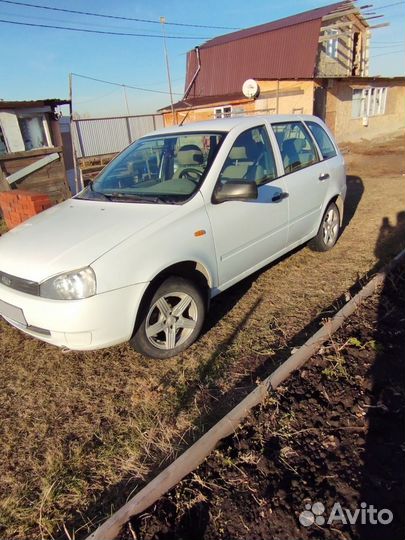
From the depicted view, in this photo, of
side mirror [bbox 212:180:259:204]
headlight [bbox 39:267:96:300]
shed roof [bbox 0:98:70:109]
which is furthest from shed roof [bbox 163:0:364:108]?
headlight [bbox 39:267:96:300]

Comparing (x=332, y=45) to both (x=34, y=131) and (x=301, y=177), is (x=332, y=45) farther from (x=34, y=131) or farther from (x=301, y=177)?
(x=301, y=177)

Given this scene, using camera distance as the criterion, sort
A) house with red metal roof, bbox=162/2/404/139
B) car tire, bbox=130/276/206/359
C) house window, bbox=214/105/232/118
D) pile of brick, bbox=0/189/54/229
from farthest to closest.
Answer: house window, bbox=214/105/232/118 → house with red metal roof, bbox=162/2/404/139 → pile of brick, bbox=0/189/54/229 → car tire, bbox=130/276/206/359

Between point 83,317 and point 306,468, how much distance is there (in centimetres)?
163

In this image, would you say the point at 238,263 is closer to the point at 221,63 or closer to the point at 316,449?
the point at 316,449

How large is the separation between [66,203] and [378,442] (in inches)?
129

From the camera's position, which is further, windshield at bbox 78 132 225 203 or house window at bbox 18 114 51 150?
house window at bbox 18 114 51 150

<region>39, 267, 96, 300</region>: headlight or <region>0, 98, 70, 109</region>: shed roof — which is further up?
<region>0, 98, 70, 109</region>: shed roof

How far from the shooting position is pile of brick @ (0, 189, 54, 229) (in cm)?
511

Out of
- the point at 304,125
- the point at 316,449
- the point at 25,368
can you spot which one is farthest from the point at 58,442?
the point at 304,125

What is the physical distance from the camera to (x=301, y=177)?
4141 millimetres

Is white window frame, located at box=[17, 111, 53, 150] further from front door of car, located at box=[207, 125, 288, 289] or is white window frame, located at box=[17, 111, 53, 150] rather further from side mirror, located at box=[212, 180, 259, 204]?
side mirror, located at box=[212, 180, 259, 204]

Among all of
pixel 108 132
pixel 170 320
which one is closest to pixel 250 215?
pixel 170 320

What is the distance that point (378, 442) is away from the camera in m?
2.15

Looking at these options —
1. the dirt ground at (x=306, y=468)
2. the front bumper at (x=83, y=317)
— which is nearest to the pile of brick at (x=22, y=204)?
the front bumper at (x=83, y=317)
